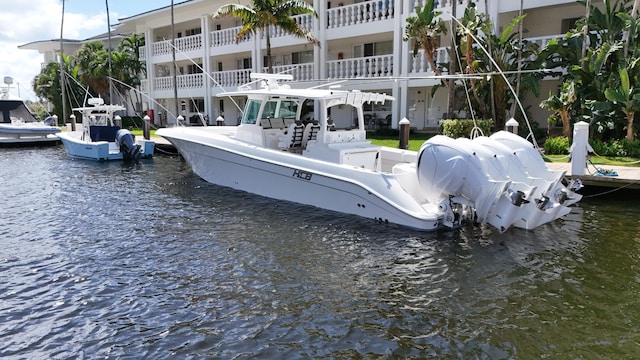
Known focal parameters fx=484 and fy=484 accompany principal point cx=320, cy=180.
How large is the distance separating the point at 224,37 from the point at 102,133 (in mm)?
10457

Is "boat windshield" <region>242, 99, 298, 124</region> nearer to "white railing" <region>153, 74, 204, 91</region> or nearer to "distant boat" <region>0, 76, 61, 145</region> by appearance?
"distant boat" <region>0, 76, 61, 145</region>

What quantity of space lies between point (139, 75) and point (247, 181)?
92.9 ft

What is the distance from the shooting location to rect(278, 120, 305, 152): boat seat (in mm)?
11844

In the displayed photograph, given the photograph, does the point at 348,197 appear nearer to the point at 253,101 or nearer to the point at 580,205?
the point at 253,101

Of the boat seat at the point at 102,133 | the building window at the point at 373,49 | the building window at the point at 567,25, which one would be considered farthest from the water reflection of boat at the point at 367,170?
the building window at the point at 567,25

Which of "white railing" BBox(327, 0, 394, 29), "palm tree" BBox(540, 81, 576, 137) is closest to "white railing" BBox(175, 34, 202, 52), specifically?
"white railing" BBox(327, 0, 394, 29)

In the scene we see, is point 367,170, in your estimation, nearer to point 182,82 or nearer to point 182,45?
point 182,82

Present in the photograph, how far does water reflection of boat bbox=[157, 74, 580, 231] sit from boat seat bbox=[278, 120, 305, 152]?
0.02 m

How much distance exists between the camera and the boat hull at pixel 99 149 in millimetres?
19031

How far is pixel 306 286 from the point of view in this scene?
6.41 m

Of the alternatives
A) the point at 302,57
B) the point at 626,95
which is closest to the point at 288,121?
the point at 626,95

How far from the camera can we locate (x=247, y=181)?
11.7m

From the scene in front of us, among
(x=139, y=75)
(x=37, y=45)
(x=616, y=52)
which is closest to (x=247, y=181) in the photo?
(x=616, y=52)

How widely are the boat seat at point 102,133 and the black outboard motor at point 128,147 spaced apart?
1.73 metres
